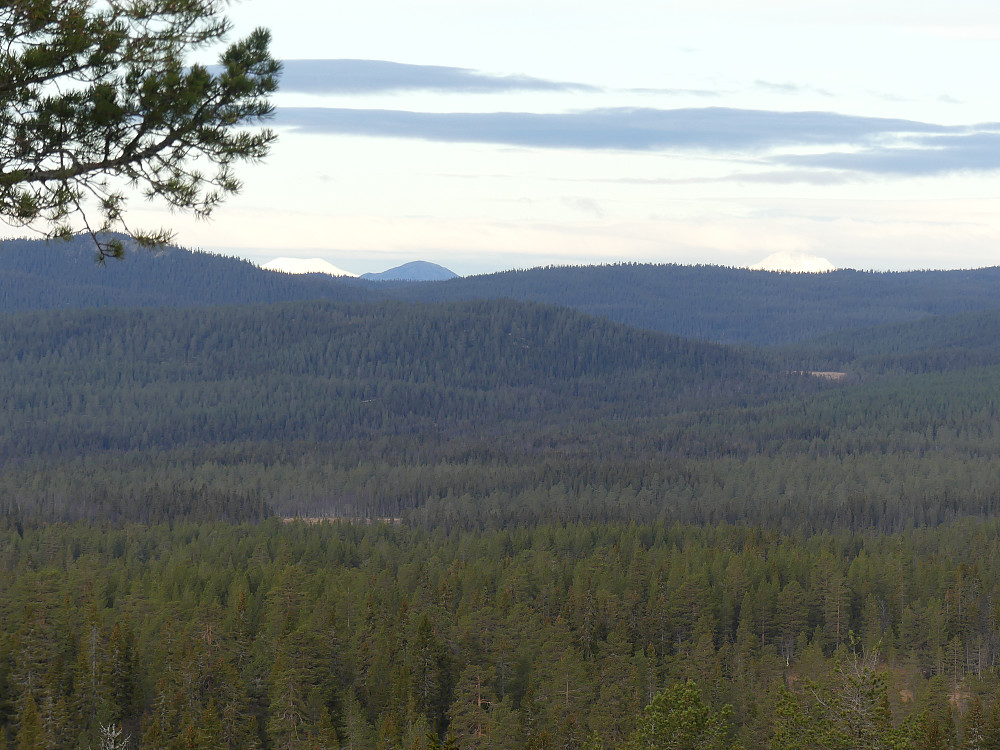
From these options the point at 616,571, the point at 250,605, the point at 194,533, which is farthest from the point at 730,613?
the point at 194,533

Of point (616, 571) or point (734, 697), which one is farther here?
point (616, 571)

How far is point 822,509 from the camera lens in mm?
189750

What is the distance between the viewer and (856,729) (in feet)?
131

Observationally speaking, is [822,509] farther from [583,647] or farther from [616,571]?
[583,647]

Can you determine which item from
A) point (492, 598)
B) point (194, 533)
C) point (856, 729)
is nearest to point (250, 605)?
point (492, 598)

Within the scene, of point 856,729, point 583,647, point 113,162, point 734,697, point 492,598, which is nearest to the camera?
point 113,162

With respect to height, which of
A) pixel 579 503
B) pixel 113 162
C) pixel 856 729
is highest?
pixel 113 162

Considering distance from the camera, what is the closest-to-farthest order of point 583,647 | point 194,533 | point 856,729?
1. point 856,729
2. point 583,647
3. point 194,533

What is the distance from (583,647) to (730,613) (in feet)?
68.6

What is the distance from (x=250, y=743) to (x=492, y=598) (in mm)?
37577

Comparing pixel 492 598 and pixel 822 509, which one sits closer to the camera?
pixel 492 598

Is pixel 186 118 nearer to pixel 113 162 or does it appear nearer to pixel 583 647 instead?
pixel 113 162

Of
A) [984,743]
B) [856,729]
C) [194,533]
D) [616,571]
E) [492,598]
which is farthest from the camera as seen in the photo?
[194,533]

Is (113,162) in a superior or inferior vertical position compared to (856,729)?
superior
